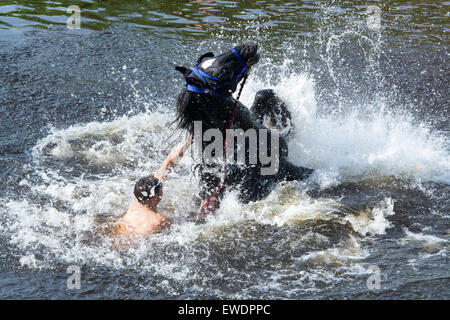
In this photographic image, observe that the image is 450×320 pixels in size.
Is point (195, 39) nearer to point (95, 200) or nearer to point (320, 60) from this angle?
point (320, 60)

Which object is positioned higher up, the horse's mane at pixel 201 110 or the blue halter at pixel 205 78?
the blue halter at pixel 205 78

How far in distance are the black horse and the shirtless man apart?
396 millimetres

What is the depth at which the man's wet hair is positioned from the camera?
4629 mm

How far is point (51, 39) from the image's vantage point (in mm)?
9383

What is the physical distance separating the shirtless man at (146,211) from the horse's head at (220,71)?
0.70 metres

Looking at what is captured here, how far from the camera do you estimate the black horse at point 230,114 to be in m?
4.29

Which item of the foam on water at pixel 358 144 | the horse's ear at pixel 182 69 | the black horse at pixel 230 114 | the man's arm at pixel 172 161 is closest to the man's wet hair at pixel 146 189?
the man's arm at pixel 172 161

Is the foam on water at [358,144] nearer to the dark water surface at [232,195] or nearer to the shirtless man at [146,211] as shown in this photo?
the dark water surface at [232,195]

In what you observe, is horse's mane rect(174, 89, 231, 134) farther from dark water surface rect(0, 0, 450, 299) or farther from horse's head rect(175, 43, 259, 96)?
dark water surface rect(0, 0, 450, 299)

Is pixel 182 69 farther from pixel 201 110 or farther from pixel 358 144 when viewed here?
pixel 358 144

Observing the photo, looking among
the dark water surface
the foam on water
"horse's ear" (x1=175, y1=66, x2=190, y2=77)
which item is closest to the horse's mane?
"horse's ear" (x1=175, y1=66, x2=190, y2=77)

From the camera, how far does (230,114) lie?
460 cm
